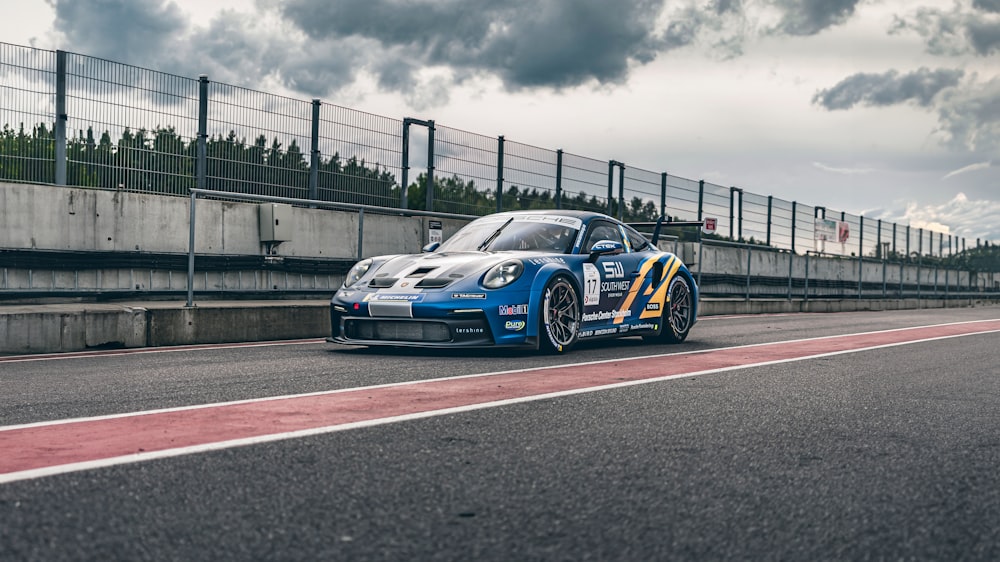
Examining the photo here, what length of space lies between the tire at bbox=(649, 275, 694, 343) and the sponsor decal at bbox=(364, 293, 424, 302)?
10.7 ft

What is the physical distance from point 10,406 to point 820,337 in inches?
365

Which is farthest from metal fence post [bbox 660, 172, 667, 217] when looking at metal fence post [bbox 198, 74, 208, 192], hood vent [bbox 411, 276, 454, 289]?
hood vent [bbox 411, 276, 454, 289]

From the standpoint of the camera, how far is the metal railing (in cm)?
1127

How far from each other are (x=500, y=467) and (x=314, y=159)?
11394 mm

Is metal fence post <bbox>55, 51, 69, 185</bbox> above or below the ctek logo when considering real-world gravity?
above

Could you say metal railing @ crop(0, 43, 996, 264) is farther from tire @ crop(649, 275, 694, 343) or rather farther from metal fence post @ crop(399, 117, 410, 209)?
tire @ crop(649, 275, 694, 343)

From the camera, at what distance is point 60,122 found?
11.3 metres

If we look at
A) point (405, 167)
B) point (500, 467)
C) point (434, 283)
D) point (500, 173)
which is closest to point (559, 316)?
point (434, 283)

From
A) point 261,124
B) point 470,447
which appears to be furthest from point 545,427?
point 261,124

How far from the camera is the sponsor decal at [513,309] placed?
26.8 ft

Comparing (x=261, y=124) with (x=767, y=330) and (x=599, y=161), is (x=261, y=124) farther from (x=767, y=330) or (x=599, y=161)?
(x=599, y=161)

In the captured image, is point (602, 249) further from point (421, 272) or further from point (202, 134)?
point (202, 134)

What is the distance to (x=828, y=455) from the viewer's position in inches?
158

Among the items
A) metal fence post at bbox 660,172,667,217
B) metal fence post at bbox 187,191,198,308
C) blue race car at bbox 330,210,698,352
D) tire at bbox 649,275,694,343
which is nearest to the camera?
blue race car at bbox 330,210,698,352
